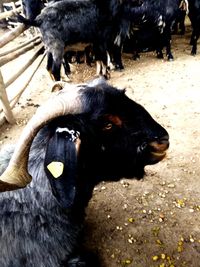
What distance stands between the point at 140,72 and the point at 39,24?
2823 millimetres

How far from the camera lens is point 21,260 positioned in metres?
2.70

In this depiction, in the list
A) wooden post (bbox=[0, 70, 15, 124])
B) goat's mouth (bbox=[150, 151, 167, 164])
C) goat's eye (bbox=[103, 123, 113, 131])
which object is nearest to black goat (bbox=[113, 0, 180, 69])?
wooden post (bbox=[0, 70, 15, 124])

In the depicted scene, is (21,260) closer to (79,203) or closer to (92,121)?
(79,203)

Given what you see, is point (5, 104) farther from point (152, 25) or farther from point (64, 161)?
point (152, 25)

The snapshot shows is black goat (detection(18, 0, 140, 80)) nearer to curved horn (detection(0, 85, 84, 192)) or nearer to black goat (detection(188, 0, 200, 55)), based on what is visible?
black goat (detection(188, 0, 200, 55))

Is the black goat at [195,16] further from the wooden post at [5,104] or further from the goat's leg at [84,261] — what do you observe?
the goat's leg at [84,261]

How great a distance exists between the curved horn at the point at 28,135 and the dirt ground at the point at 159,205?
5.35 ft

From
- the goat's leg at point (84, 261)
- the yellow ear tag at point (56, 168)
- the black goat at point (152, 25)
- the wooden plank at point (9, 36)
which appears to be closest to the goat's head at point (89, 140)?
the yellow ear tag at point (56, 168)

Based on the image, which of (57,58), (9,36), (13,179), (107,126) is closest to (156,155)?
(107,126)

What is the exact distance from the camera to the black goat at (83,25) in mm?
6844

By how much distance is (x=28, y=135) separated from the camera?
94.5 inches

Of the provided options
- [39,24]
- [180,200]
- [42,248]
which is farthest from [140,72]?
[42,248]

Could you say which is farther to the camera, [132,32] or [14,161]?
[132,32]

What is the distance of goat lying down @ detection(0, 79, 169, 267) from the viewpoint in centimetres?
241
